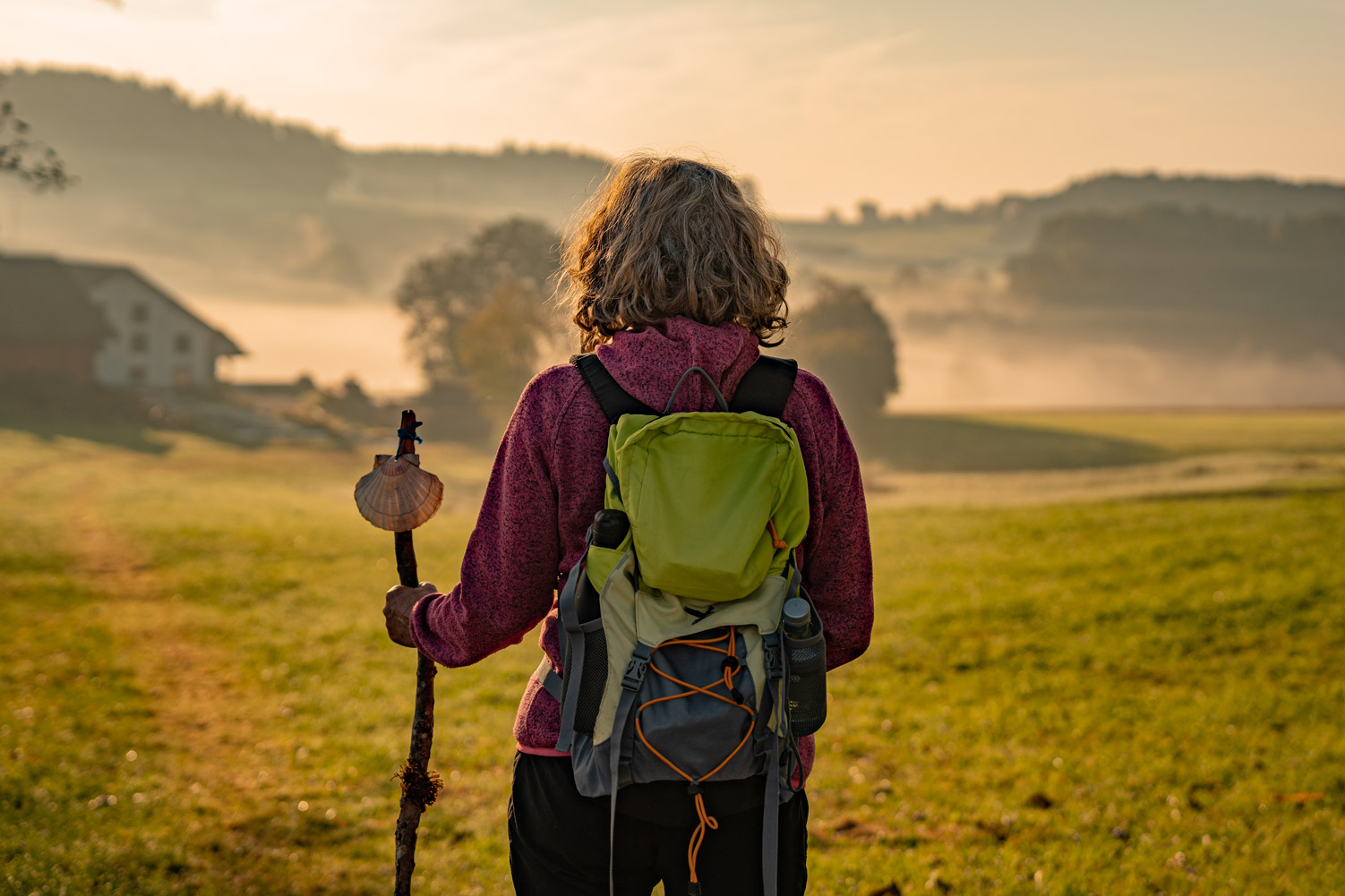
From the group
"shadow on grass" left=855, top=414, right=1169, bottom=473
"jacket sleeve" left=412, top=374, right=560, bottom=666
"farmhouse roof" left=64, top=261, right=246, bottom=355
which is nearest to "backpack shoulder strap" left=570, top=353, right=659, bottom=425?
"jacket sleeve" left=412, top=374, right=560, bottom=666

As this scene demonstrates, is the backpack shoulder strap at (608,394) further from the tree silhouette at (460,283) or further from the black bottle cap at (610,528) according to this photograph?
the tree silhouette at (460,283)

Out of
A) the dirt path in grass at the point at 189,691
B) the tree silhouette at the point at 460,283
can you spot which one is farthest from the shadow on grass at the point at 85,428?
the dirt path in grass at the point at 189,691

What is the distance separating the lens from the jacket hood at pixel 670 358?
218cm

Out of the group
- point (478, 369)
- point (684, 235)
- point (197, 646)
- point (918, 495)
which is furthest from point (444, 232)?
point (684, 235)

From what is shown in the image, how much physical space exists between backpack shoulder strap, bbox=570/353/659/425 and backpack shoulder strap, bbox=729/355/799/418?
0.22 m

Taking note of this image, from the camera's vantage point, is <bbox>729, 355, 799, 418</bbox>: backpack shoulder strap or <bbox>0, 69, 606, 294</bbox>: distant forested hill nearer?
<bbox>729, 355, 799, 418</bbox>: backpack shoulder strap

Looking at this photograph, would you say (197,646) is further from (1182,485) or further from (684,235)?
(1182,485)

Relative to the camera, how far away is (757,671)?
85.4 inches

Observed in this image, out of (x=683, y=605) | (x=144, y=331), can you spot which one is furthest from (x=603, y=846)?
(x=144, y=331)

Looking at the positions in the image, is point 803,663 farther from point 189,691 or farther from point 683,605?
point 189,691

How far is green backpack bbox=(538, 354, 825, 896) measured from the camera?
2.07m

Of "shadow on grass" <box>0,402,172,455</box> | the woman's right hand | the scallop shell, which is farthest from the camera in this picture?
"shadow on grass" <box>0,402,172,455</box>

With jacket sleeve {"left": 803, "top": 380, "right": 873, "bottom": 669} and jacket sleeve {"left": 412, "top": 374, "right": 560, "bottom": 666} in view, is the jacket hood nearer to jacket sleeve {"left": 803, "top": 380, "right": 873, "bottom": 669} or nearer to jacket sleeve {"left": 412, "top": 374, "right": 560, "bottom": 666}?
jacket sleeve {"left": 412, "top": 374, "right": 560, "bottom": 666}

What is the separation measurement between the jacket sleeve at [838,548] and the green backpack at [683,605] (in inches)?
9.5
